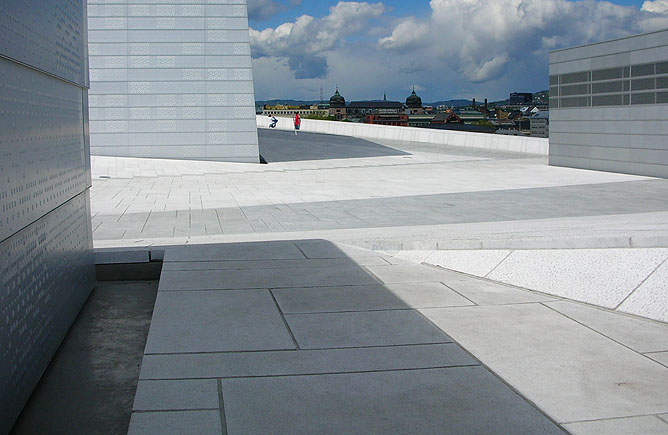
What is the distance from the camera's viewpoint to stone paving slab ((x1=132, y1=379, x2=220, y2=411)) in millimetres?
3869

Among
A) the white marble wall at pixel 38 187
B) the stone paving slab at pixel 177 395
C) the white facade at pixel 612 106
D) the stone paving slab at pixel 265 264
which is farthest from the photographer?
the white facade at pixel 612 106

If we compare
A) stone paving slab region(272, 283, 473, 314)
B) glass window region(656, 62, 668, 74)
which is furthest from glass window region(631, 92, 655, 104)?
stone paving slab region(272, 283, 473, 314)

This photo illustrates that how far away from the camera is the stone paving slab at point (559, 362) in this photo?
13.0 feet

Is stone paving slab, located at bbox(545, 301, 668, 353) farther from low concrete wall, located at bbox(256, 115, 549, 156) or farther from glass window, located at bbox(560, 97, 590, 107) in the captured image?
low concrete wall, located at bbox(256, 115, 549, 156)

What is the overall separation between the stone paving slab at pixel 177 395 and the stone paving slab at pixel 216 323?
637 mm

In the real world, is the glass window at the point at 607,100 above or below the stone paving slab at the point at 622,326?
above

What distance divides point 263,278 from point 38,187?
2.59 meters

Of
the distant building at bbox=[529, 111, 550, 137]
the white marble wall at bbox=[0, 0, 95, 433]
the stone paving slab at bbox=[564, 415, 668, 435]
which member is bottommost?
the stone paving slab at bbox=[564, 415, 668, 435]

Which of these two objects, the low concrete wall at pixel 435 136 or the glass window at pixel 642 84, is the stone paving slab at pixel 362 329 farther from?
the low concrete wall at pixel 435 136

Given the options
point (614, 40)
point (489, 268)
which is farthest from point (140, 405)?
point (614, 40)

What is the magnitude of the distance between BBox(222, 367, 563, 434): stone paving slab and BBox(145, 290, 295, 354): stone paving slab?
0.75 metres

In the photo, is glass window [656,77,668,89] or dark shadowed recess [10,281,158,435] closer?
dark shadowed recess [10,281,158,435]

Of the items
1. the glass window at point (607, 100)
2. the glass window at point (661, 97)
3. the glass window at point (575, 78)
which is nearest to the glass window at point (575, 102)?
the glass window at point (607, 100)

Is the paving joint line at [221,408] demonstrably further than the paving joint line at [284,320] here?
No
